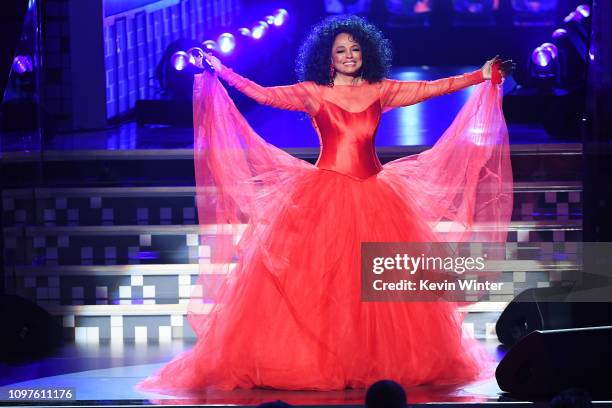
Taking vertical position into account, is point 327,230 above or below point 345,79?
below

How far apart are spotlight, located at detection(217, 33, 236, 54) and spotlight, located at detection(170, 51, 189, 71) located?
1.73ft

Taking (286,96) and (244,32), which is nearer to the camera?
(286,96)

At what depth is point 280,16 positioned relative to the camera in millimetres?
6762

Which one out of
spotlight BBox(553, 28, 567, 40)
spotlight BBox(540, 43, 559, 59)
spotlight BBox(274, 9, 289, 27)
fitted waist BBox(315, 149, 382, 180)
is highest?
spotlight BBox(274, 9, 289, 27)

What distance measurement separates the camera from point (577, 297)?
16.0 ft

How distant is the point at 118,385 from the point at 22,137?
1752mm

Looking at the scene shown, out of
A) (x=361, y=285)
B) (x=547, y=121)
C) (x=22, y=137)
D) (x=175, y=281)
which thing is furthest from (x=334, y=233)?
(x=547, y=121)

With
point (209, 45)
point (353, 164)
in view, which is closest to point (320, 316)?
point (353, 164)

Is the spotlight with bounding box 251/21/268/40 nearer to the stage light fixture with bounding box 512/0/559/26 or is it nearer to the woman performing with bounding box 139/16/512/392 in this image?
the stage light fixture with bounding box 512/0/559/26

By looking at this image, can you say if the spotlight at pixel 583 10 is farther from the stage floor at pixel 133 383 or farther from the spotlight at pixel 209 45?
the stage floor at pixel 133 383

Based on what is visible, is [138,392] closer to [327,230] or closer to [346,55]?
[327,230]

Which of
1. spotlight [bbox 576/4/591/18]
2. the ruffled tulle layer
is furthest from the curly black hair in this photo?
spotlight [bbox 576/4/591/18]

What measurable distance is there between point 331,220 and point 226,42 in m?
2.05

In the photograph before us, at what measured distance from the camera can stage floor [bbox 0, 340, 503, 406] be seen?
14.6 ft
